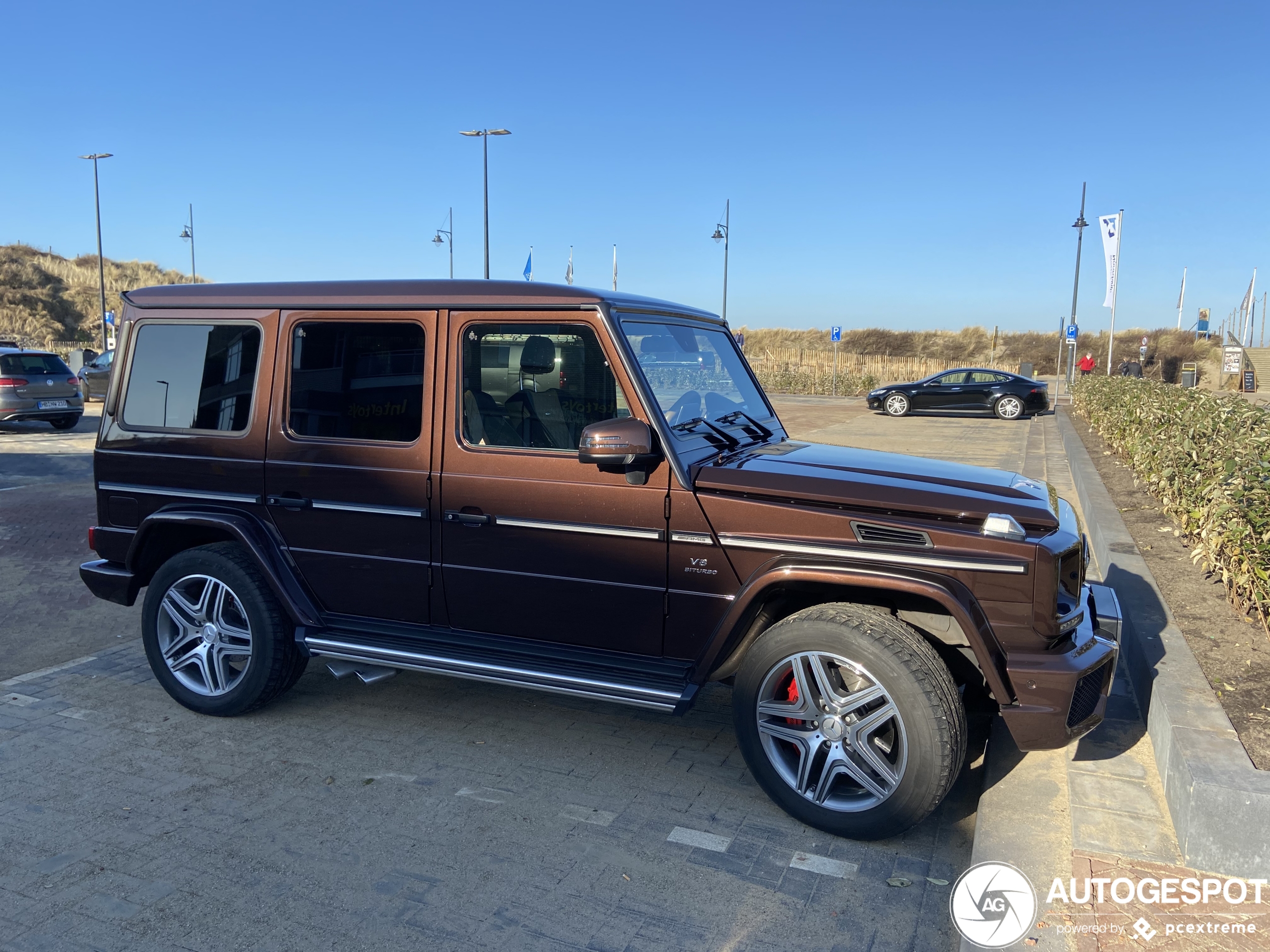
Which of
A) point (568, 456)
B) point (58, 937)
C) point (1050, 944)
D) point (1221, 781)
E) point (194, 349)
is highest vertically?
point (194, 349)

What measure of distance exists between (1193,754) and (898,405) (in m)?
25.2

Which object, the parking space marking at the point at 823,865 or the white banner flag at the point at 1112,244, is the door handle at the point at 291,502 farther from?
the white banner flag at the point at 1112,244

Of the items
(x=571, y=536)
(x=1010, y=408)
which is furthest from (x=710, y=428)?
(x=1010, y=408)

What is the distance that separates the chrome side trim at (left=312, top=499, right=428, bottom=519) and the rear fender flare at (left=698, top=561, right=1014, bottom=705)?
140 cm

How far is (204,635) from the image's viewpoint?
4.41 metres

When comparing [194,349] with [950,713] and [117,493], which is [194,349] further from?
[950,713]

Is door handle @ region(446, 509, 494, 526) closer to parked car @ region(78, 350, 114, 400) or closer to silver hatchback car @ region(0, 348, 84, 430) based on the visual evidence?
silver hatchback car @ region(0, 348, 84, 430)

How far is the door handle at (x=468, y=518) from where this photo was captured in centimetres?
380

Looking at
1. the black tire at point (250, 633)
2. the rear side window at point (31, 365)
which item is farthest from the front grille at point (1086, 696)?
the rear side window at point (31, 365)

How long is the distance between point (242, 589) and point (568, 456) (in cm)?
177

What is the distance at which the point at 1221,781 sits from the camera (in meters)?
2.92

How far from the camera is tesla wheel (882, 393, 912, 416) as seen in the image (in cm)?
2731

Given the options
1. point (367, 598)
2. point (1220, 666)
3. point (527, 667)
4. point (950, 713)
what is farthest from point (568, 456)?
point (1220, 666)

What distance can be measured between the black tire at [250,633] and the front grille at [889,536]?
2.70 meters
